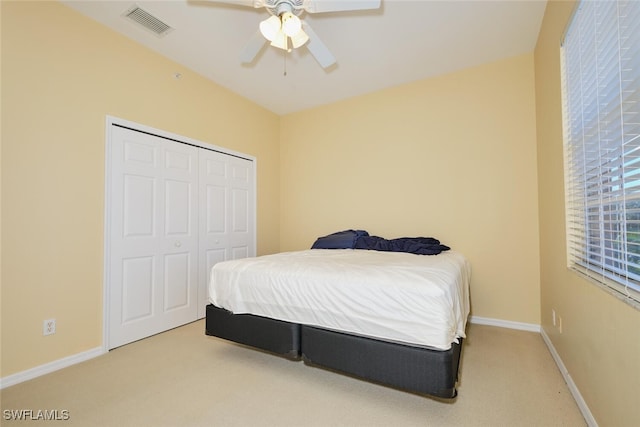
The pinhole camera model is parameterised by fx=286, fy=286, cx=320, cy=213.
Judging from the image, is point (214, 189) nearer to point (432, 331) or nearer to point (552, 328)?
point (432, 331)

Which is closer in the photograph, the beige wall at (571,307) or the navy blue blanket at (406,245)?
the beige wall at (571,307)

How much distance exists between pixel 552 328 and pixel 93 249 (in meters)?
3.79

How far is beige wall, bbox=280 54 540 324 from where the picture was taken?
2883 millimetres

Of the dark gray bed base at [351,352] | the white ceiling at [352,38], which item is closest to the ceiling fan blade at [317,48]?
the white ceiling at [352,38]

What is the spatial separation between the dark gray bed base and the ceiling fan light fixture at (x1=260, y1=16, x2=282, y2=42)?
1986 mm

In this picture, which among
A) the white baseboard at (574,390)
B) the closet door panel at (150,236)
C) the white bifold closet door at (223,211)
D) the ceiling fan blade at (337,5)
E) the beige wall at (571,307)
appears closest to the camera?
the beige wall at (571,307)

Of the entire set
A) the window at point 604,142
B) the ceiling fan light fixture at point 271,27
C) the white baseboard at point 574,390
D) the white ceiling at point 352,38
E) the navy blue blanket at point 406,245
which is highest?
the white ceiling at point 352,38

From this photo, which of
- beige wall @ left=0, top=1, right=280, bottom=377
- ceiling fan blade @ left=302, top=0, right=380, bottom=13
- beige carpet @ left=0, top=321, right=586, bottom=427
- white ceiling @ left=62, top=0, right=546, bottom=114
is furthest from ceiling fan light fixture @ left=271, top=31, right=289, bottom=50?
beige carpet @ left=0, top=321, right=586, bottom=427

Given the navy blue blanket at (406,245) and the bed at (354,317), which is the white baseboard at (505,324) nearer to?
the navy blue blanket at (406,245)

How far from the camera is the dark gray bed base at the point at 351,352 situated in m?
1.50

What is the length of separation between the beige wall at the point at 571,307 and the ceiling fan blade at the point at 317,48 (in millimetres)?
1579

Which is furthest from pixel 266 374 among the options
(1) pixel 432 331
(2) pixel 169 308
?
(2) pixel 169 308

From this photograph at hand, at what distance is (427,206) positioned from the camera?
3346 millimetres

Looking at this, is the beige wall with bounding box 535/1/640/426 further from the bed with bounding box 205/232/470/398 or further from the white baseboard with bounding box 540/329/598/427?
the bed with bounding box 205/232/470/398
